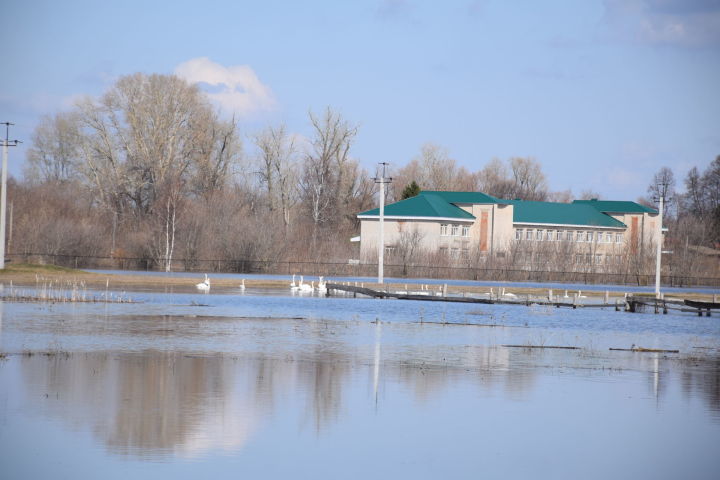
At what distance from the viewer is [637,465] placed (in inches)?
551

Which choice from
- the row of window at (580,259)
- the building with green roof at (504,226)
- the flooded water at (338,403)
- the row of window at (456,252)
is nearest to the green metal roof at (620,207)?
the building with green roof at (504,226)

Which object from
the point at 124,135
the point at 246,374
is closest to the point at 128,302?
the point at 246,374

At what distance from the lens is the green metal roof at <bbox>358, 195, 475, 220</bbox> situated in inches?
3433

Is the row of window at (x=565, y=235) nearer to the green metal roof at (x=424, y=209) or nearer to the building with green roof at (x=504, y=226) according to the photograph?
the building with green roof at (x=504, y=226)

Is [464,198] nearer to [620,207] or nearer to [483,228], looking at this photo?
[483,228]

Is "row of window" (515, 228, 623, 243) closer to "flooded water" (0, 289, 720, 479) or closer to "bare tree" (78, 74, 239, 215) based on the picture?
"bare tree" (78, 74, 239, 215)

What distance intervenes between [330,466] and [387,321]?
888 inches

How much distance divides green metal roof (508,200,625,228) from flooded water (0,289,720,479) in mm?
64525

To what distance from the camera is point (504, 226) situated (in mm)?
92625

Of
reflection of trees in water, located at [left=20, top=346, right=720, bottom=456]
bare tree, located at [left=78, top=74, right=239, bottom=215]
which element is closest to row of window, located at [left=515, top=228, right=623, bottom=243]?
bare tree, located at [left=78, top=74, right=239, bottom=215]

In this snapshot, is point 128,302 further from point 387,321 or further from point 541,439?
point 541,439

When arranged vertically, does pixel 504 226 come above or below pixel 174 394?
above

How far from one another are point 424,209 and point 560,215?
16.4m

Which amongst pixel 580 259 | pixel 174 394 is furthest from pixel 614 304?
pixel 580 259
